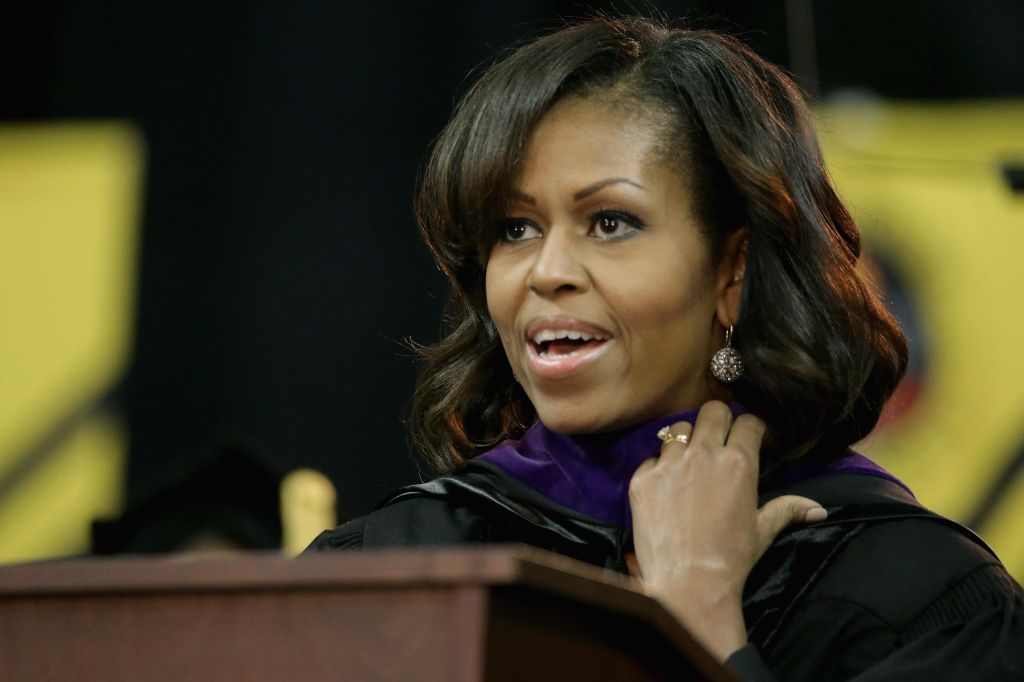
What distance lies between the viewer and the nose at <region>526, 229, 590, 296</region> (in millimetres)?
1705

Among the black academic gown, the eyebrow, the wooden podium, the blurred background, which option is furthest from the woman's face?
the blurred background

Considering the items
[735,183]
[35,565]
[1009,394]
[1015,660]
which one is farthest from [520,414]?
[1009,394]

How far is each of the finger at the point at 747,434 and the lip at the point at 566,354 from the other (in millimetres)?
179

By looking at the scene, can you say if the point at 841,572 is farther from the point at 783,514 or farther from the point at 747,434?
the point at 747,434

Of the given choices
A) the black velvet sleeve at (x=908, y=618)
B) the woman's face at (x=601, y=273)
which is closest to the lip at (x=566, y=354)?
the woman's face at (x=601, y=273)

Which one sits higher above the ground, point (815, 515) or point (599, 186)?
point (599, 186)

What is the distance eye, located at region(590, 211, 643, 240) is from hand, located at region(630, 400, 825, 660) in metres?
0.23

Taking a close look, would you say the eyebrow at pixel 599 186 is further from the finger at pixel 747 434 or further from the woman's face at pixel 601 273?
the finger at pixel 747 434

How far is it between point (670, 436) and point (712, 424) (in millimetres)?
50

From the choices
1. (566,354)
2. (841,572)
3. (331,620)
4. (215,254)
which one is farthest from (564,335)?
(215,254)

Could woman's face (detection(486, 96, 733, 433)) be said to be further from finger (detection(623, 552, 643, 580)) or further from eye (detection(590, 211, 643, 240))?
finger (detection(623, 552, 643, 580))

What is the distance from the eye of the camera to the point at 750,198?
5.83 feet

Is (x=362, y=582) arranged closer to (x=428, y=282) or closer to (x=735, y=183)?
(x=735, y=183)

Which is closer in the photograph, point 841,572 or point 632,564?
point 841,572
